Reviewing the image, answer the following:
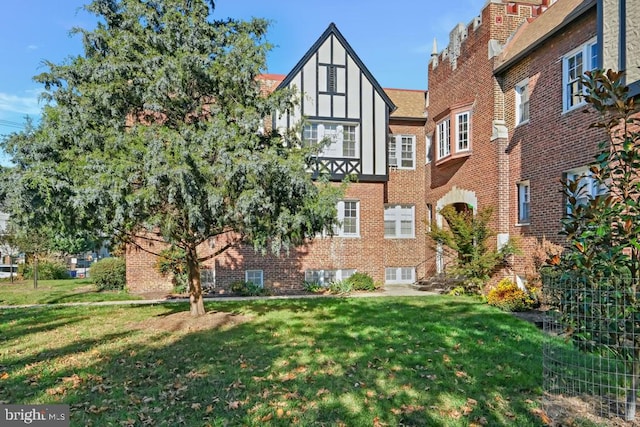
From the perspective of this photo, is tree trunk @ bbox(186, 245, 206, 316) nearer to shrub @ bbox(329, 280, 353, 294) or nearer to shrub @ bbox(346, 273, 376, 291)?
shrub @ bbox(329, 280, 353, 294)

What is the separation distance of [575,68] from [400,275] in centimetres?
1065

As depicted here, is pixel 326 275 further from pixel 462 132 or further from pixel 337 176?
pixel 462 132

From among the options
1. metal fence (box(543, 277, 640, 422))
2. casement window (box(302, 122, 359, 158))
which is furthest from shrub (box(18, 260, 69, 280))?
metal fence (box(543, 277, 640, 422))

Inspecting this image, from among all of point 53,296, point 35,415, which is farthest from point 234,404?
point 53,296

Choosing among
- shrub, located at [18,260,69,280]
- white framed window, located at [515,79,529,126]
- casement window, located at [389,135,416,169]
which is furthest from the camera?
shrub, located at [18,260,69,280]

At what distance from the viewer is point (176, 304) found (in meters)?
12.8

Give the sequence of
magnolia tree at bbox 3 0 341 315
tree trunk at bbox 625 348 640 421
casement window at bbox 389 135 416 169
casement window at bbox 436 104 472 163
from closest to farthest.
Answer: tree trunk at bbox 625 348 640 421 → magnolia tree at bbox 3 0 341 315 → casement window at bbox 436 104 472 163 → casement window at bbox 389 135 416 169

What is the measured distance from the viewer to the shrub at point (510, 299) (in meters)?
11.5

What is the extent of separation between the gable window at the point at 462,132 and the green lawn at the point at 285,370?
24.3ft

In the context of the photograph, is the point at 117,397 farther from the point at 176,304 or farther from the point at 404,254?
the point at 404,254

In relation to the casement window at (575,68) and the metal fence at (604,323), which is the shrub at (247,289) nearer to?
the casement window at (575,68)

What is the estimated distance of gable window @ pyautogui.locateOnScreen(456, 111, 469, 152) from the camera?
15719mm

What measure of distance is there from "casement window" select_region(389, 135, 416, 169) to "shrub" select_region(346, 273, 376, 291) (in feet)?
18.4

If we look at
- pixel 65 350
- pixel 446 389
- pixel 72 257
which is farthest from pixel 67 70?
pixel 72 257
